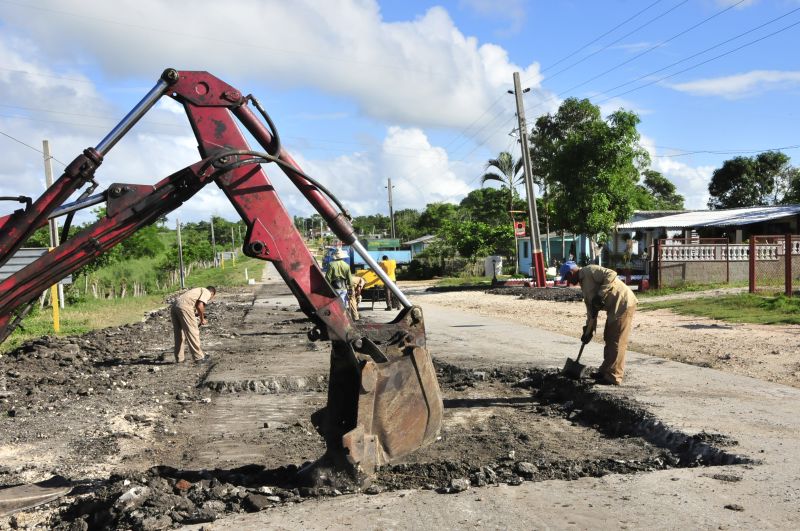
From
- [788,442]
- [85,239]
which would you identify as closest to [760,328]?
[788,442]

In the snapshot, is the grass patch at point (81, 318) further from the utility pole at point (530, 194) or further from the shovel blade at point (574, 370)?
the utility pole at point (530, 194)

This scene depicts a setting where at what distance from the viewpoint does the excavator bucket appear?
539 centimetres

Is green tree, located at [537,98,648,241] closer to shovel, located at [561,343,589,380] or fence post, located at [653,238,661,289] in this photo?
fence post, located at [653,238,661,289]

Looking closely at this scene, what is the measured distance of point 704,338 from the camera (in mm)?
13133

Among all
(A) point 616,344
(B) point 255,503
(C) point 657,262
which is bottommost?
(B) point 255,503

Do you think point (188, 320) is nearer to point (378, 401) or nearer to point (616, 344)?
point (616, 344)

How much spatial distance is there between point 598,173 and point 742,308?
10.7 metres

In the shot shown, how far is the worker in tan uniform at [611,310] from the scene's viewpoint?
29.1 ft

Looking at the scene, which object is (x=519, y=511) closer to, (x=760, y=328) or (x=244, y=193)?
(x=244, y=193)

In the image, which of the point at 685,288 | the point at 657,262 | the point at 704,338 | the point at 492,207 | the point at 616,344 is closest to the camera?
the point at 616,344

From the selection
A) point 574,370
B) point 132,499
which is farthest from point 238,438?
point 574,370

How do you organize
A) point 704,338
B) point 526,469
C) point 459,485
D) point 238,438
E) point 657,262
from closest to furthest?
point 459,485 → point 526,469 → point 238,438 → point 704,338 → point 657,262

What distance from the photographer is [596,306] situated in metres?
9.04

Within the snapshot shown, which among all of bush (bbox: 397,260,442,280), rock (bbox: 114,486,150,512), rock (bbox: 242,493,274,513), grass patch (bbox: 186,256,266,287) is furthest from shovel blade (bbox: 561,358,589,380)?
grass patch (bbox: 186,256,266,287)
